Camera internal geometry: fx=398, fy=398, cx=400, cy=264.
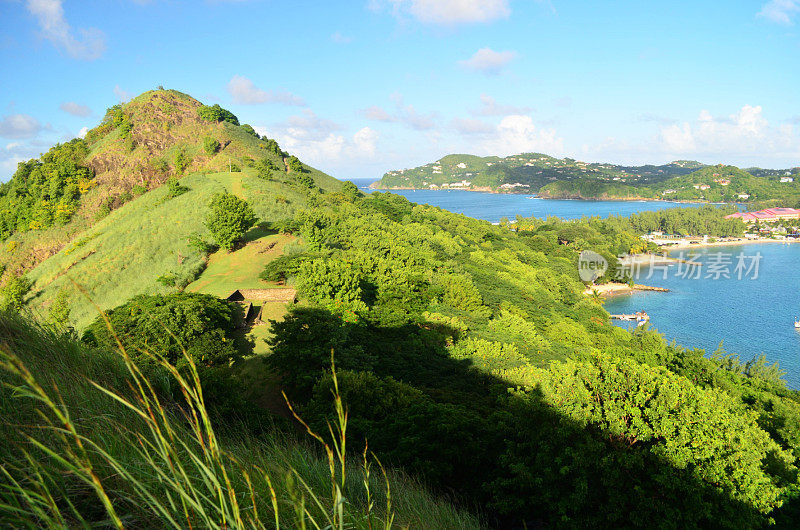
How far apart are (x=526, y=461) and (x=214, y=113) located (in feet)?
329

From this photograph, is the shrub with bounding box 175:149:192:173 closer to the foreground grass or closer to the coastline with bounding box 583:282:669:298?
the coastline with bounding box 583:282:669:298

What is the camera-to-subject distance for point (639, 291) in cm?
7119

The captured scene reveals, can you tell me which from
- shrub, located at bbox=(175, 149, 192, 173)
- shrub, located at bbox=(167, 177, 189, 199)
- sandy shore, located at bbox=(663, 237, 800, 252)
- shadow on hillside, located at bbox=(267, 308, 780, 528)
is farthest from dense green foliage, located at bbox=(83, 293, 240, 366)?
sandy shore, located at bbox=(663, 237, 800, 252)

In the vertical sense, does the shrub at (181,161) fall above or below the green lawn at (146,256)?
above

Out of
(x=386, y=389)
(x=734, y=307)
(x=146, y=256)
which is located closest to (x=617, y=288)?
(x=734, y=307)

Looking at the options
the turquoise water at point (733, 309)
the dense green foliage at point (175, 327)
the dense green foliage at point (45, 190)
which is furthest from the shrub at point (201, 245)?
the turquoise water at point (733, 309)

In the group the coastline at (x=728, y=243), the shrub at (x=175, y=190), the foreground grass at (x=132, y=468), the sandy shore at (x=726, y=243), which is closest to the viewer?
the foreground grass at (x=132, y=468)

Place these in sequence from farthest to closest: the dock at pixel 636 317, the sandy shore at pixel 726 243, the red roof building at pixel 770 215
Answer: the red roof building at pixel 770 215
the sandy shore at pixel 726 243
the dock at pixel 636 317

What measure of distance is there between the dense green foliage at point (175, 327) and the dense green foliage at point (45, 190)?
57431 mm

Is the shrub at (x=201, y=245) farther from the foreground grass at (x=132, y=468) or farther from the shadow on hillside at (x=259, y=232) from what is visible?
the foreground grass at (x=132, y=468)

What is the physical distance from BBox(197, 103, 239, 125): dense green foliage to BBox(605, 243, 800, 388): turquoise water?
89.7 meters

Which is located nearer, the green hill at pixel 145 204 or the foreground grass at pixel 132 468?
the foreground grass at pixel 132 468

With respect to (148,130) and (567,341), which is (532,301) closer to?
(567,341)

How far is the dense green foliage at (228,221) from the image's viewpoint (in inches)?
1427
